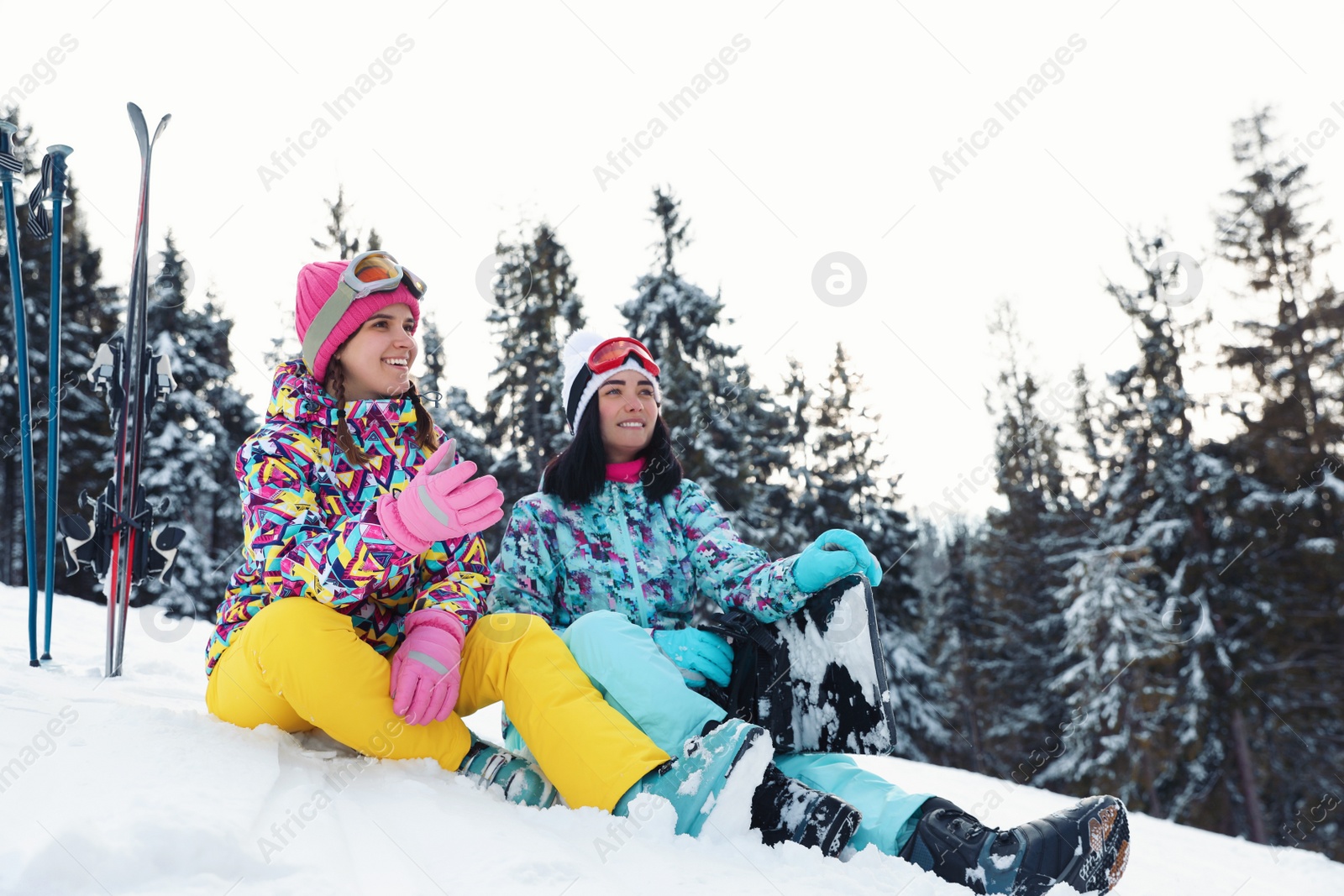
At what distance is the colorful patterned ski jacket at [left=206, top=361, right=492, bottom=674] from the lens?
1946 millimetres

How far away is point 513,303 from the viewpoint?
16328mm

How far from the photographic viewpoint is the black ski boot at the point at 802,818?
1.72 m

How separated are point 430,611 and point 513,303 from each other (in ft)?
48.4

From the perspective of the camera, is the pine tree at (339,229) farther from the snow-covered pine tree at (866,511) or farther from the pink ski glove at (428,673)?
the pink ski glove at (428,673)

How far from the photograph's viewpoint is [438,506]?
1.83 metres

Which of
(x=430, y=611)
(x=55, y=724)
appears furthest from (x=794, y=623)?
(x=55, y=724)

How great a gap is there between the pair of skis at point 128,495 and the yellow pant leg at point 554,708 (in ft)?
6.75

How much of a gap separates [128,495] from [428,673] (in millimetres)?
2292

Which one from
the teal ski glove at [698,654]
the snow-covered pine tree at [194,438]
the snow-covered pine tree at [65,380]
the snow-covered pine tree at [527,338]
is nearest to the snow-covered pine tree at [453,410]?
the snow-covered pine tree at [527,338]

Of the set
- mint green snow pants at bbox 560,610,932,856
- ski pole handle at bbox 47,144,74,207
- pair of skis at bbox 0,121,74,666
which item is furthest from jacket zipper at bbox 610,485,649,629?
ski pole handle at bbox 47,144,74,207

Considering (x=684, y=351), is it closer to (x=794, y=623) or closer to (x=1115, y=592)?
(x=1115, y=592)

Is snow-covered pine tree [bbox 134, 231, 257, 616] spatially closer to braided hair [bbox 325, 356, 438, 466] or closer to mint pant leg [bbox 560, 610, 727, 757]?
braided hair [bbox 325, 356, 438, 466]

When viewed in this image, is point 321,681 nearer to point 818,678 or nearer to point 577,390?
point 818,678

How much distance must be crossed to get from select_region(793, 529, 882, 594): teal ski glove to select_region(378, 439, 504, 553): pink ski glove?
3.50ft
